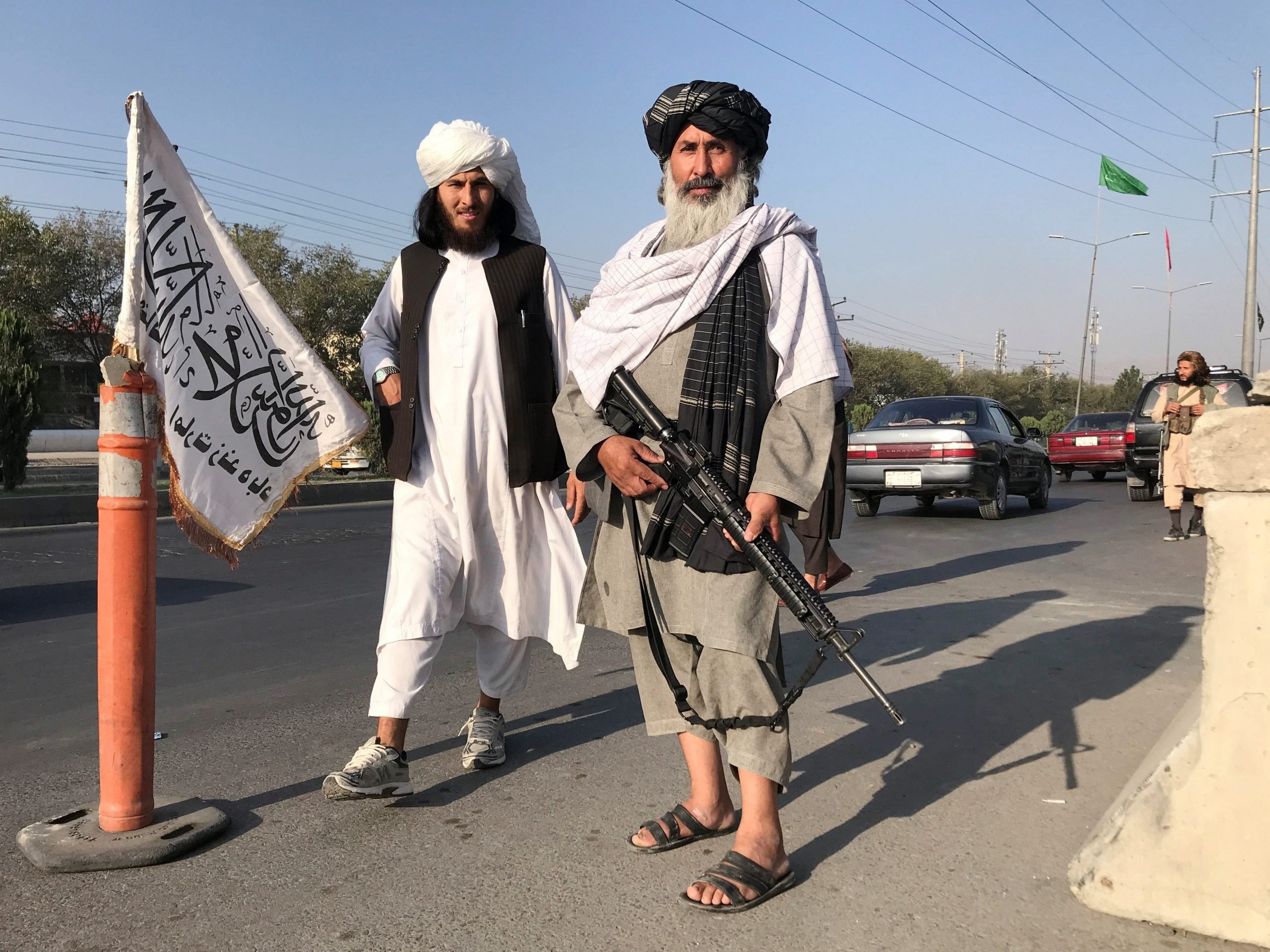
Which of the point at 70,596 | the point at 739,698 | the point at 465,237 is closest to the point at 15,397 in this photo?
the point at 70,596

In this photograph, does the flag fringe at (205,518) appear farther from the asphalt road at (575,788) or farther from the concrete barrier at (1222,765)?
the concrete barrier at (1222,765)

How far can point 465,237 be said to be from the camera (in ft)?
11.3

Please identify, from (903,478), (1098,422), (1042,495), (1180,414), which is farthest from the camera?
(1098,422)

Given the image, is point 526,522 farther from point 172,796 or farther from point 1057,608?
point 1057,608

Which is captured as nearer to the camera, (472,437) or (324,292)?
(472,437)

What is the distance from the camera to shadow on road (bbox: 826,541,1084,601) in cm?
761

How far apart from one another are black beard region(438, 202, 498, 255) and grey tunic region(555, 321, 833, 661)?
81 cm

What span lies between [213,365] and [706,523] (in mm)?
1472

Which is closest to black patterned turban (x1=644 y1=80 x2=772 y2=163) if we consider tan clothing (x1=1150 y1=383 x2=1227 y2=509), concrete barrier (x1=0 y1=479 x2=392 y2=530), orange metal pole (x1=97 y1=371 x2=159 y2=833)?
orange metal pole (x1=97 y1=371 x2=159 y2=833)

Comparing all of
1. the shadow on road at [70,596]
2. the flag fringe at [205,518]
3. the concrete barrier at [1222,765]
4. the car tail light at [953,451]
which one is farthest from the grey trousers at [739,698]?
the car tail light at [953,451]

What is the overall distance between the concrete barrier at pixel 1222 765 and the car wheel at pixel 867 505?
11.4 metres

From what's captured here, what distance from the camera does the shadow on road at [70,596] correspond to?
21.1 ft

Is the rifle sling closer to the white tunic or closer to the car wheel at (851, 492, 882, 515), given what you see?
the white tunic

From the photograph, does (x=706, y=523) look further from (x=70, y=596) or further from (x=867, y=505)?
(x=867, y=505)
